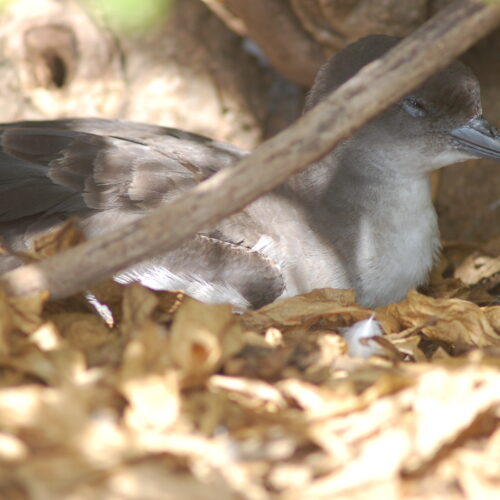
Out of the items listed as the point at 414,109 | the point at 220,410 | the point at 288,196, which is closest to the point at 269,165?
the point at 220,410

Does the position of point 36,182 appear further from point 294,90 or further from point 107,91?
point 294,90

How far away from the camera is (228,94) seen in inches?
156

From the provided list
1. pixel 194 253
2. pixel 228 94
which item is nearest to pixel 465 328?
pixel 194 253

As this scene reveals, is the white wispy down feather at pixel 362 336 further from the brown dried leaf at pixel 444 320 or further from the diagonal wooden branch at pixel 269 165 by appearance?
the diagonal wooden branch at pixel 269 165

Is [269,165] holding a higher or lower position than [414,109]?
higher

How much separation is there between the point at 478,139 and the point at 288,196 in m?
0.67

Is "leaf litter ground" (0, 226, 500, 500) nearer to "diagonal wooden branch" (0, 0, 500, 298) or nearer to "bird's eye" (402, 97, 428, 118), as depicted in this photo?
"diagonal wooden branch" (0, 0, 500, 298)

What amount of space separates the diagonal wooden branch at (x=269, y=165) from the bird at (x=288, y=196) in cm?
52

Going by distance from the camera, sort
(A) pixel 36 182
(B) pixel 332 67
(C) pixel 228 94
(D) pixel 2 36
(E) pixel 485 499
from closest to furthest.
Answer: (E) pixel 485 499 → (A) pixel 36 182 → (B) pixel 332 67 → (D) pixel 2 36 → (C) pixel 228 94

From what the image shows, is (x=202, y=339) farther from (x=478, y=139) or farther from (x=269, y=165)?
(x=478, y=139)

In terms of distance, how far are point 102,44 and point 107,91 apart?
0.22 meters

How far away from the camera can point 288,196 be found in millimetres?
2713

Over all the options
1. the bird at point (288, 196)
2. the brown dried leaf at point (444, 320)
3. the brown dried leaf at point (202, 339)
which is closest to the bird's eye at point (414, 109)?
the bird at point (288, 196)

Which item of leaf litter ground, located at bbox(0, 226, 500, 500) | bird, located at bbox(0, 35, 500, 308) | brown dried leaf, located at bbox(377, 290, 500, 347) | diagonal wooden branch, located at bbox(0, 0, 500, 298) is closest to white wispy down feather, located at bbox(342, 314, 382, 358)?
leaf litter ground, located at bbox(0, 226, 500, 500)
